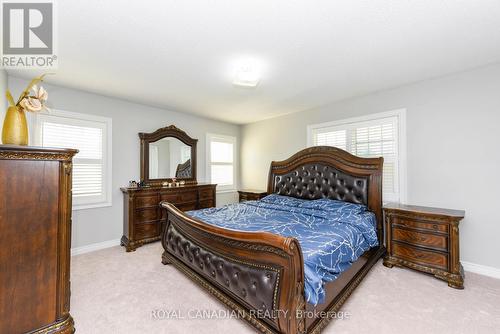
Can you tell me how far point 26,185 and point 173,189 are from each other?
8.43 feet

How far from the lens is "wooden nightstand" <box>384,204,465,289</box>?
2.43 m

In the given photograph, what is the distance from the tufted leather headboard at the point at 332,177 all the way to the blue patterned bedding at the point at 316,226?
264mm

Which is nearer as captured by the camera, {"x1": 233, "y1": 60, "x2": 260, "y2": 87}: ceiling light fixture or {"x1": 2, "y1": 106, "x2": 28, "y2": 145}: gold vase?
{"x1": 2, "y1": 106, "x2": 28, "y2": 145}: gold vase

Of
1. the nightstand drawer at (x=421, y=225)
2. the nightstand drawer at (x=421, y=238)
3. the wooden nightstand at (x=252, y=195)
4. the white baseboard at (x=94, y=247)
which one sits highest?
the wooden nightstand at (x=252, y=195)

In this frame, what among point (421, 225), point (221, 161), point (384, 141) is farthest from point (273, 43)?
point (221, 161)

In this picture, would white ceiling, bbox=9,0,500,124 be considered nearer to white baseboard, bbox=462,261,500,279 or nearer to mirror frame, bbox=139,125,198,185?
mirror frame, bbox=139,125,198,185

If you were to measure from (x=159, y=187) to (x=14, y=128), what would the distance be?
250 cm

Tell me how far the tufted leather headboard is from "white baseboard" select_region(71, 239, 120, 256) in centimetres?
303

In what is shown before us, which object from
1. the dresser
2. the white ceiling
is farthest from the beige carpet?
the white ceiling

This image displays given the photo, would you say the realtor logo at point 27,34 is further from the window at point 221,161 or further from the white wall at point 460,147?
the white wall at point 460,147

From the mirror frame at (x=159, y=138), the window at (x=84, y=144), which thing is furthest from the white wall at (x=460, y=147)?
the window at (x=84, y=144)

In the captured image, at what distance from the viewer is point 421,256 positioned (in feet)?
8.72

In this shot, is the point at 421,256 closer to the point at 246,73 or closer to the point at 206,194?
the point at 246,73

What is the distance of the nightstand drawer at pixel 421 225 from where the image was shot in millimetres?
2523
